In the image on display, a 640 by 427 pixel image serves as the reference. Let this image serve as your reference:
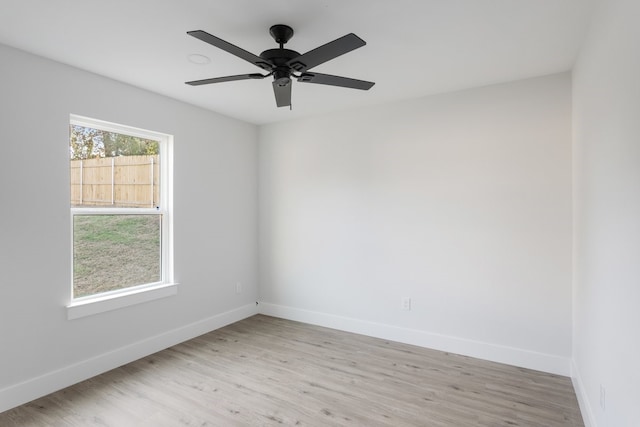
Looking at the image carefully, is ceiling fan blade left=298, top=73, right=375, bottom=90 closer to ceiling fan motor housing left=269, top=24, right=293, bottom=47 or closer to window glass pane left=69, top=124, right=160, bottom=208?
ceiling fan motor housing left=269, top=24, right=293, bottom=47

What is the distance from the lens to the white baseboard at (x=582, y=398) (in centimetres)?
204

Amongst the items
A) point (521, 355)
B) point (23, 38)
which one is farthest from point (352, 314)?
point (23, 38)

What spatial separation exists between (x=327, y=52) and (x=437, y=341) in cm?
287

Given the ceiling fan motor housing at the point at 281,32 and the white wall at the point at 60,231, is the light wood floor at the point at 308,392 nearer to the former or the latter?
the white wall at the point at 60,231

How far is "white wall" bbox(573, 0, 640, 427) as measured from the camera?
1363 millimetres

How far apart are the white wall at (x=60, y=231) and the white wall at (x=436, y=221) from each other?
102 centimetres

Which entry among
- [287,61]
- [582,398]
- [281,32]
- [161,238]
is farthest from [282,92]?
[582,398]

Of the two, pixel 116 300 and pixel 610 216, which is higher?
pixel 610 216

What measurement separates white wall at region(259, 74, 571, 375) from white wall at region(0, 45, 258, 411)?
1022 mm

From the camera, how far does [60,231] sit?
2619 mm

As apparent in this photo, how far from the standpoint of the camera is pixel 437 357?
10.4 ft

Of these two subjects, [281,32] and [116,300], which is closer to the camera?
[281,32]

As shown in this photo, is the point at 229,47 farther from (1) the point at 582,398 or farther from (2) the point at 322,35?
(1) the point at 582,398

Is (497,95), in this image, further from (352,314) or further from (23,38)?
(23,38)
